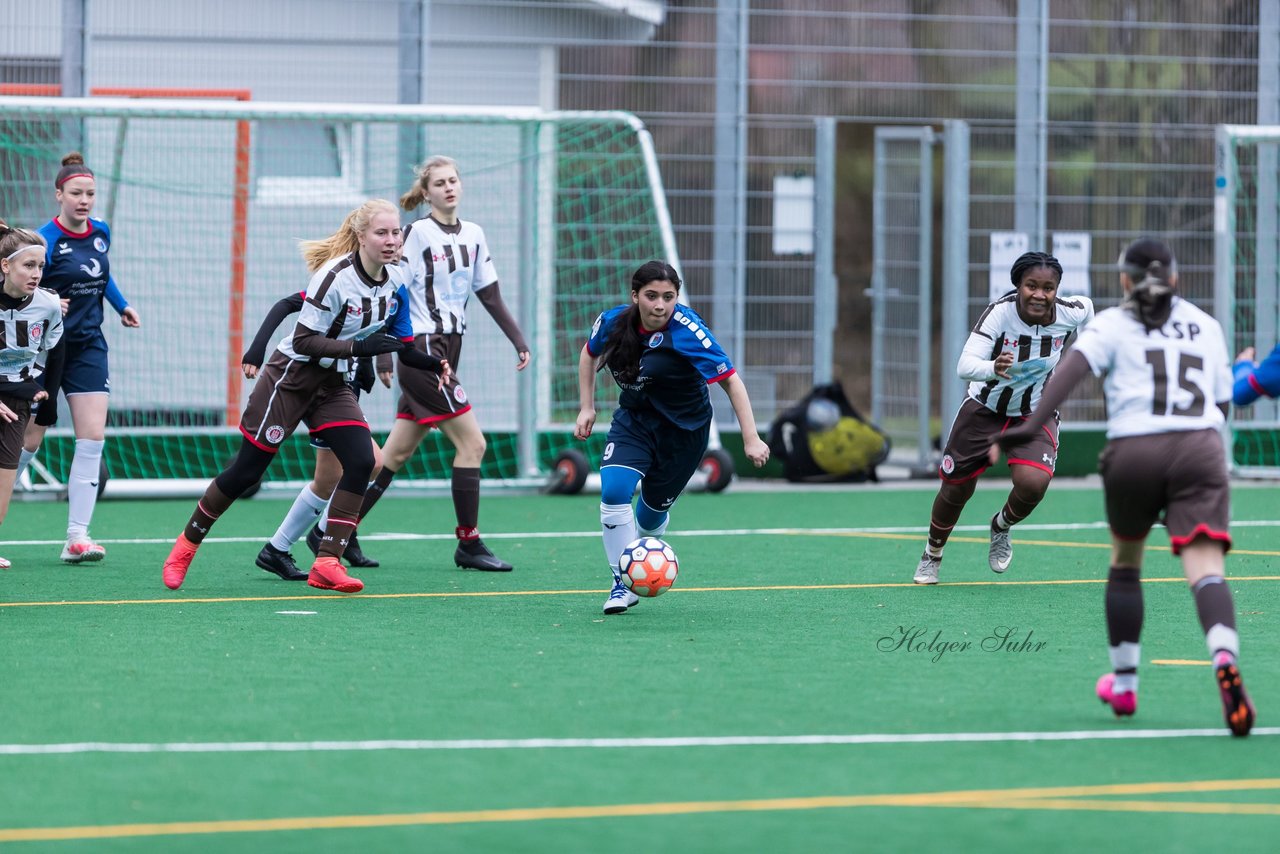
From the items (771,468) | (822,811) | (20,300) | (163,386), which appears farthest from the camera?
(771,468)

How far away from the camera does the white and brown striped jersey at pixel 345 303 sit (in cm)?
856

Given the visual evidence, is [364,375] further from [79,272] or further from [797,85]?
[797,85]

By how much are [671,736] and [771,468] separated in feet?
36.2

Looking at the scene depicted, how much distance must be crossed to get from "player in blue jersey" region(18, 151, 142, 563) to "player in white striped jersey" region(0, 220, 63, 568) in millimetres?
628

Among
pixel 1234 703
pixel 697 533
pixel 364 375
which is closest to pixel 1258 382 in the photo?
pixel 1234 703

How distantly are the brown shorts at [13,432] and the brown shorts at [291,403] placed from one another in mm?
1119

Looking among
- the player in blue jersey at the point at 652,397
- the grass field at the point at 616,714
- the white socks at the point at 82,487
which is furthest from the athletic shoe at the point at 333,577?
the white socks at the point at 82,487

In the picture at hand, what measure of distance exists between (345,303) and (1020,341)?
10.0ft

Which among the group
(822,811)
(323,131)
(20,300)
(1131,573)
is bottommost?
(822,811)

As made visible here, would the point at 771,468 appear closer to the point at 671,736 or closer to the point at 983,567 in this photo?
the point at 983,567

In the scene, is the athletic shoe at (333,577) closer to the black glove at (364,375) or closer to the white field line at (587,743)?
the black glove at (364,375)

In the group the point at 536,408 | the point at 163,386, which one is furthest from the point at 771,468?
the point at 163,386

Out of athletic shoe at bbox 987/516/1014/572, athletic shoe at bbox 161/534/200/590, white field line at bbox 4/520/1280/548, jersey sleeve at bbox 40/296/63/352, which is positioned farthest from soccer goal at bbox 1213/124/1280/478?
jersey sleeve at bbox 40/296/63/352

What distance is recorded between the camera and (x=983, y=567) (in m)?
10.0
